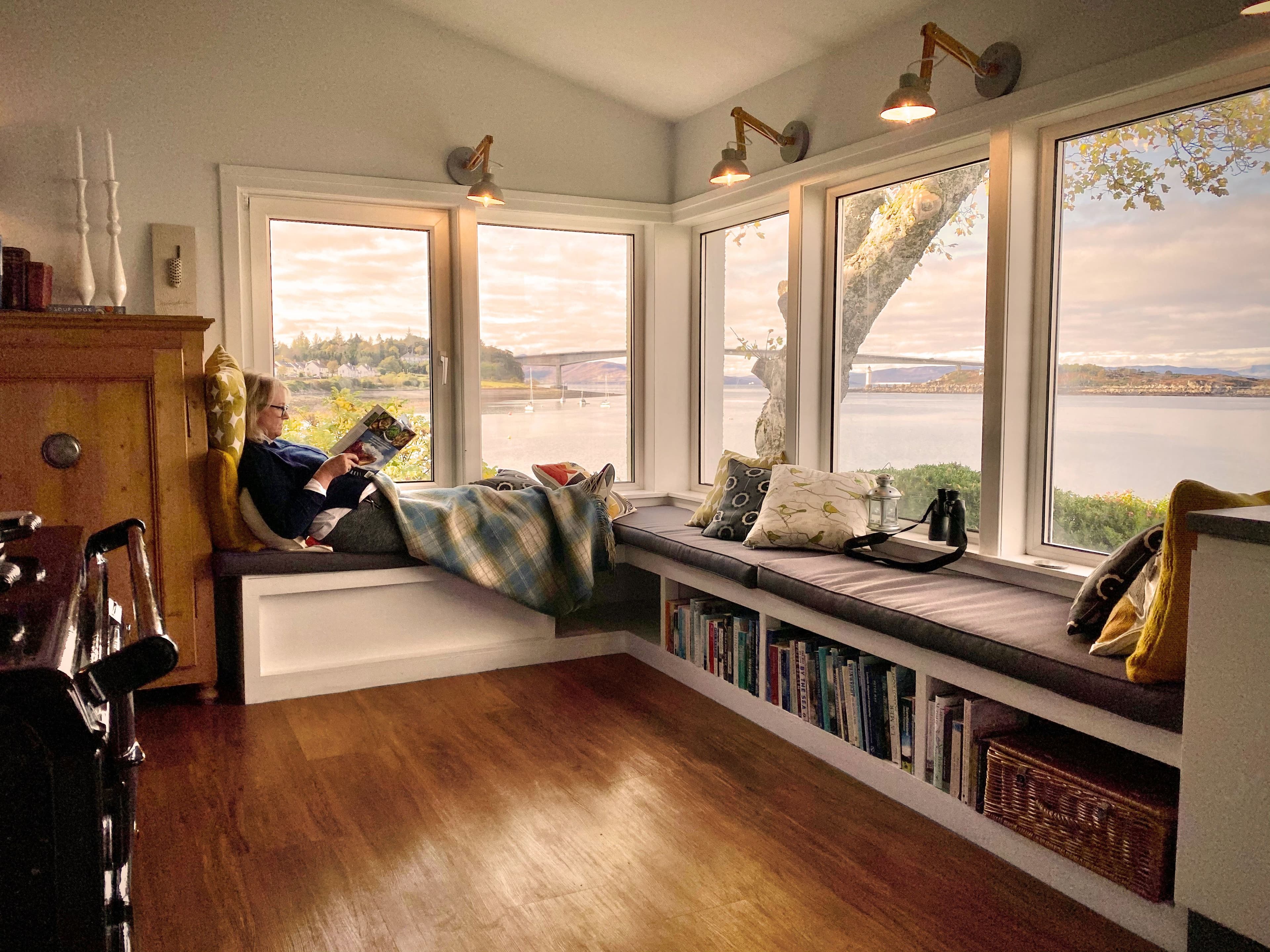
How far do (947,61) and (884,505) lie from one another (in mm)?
1503

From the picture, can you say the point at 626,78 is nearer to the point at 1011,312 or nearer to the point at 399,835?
the point at 1011,312

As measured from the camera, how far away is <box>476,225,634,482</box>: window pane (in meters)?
4.61

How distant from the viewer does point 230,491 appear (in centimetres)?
351

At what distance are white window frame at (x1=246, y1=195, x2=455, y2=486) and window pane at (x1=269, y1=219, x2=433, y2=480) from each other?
3cm

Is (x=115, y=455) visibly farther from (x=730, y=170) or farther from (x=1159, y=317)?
(x=1159, y=317)

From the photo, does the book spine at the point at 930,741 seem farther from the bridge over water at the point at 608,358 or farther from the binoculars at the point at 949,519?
the bridge over water at the point at 608,358

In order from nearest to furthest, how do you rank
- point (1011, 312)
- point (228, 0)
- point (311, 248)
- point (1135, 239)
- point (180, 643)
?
point (1135, 239) → point (1011, 312) → point (180, 643) → point (228, 0) → point (311, 248)

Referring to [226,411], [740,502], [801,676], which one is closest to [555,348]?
[740,502]

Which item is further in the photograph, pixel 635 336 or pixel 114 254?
pixel 635 336

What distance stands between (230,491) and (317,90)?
173cm

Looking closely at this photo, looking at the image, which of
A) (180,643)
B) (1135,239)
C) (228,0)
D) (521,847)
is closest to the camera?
(521,847)

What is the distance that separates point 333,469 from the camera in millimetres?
3646

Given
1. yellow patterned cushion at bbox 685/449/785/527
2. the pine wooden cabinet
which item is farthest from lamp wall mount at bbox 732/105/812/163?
the pine wooden cabinet

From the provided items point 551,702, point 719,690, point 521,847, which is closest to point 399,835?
point 521,847
